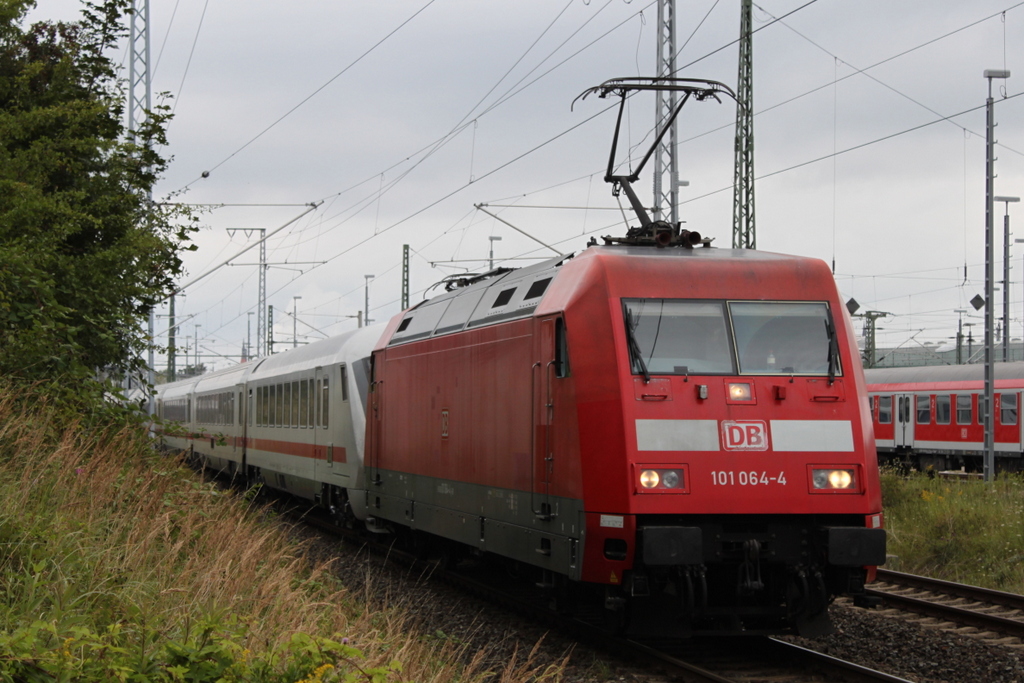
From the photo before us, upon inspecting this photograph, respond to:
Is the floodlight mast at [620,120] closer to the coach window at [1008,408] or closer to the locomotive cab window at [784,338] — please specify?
the locomotive cab window at [784,338]

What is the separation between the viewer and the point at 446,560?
1359cm

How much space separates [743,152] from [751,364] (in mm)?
12112

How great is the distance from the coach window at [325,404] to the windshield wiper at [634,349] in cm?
963

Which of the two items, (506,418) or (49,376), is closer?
(506,418)

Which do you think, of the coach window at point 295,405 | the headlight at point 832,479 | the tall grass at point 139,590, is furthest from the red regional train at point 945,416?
the tall grass at point 139,590

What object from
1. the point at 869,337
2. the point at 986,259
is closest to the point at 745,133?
the point at 986,259

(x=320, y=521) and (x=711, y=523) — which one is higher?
(x=711, y=523)

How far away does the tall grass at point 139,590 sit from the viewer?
476 cm


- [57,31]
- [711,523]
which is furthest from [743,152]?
[711,523]

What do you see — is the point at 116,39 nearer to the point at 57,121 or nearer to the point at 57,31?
the point at 57,31

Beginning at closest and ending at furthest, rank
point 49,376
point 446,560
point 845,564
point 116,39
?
point 845,564 < point 49,376 < point 446,560 < point 116,39

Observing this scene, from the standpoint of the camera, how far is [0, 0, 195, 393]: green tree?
12.3m

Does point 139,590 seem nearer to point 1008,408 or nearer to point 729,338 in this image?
point 729,338

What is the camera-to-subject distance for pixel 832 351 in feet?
27.6
